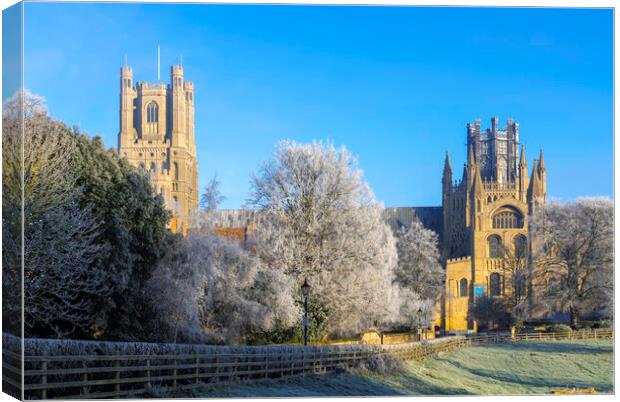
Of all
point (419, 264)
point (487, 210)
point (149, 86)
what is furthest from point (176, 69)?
point (419, 264)

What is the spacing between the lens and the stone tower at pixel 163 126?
113625 mm

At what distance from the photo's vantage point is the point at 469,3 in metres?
19.9

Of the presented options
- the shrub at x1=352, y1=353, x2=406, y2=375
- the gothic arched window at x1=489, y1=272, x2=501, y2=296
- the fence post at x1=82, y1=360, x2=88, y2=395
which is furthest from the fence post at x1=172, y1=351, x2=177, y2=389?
the gothic arched window at x1=489, y1=272, x2=501, y2=296

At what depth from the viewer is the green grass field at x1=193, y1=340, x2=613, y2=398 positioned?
20.9 m

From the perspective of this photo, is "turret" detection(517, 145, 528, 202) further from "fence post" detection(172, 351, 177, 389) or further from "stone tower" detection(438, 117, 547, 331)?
"fence post" detection(172, 351, 177, 389)

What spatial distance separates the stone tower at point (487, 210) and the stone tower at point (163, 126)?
32.0m

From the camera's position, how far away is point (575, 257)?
43.8m

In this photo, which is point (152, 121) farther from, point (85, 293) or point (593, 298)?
point (85, 293)

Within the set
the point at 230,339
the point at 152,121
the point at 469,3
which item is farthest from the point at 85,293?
the point at 152,121

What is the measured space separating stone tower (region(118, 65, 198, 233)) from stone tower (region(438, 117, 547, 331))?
3204 centimetres

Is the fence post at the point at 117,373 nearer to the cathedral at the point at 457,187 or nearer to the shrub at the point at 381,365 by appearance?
the shrub at the point at 381,365

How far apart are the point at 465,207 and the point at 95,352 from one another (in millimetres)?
85810

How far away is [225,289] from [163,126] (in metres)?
87.9

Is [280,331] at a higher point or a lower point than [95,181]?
lower
